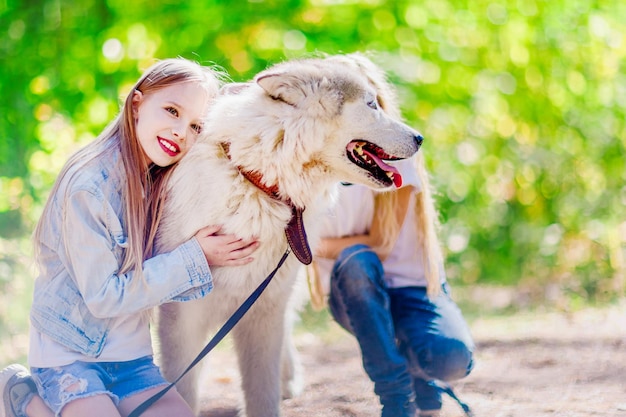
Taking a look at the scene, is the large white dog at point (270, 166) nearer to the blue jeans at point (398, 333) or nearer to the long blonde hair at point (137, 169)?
the long blonde hair at point (137, 169)

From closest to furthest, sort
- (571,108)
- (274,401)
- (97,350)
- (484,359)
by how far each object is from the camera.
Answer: (97,350), (274,401), (484,359), (571,108)

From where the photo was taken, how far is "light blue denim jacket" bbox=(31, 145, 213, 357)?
8.02 ft

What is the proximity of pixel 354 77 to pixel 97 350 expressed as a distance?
1.33m

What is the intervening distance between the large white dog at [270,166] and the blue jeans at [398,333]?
432mm

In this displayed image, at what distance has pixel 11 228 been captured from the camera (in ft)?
17.9

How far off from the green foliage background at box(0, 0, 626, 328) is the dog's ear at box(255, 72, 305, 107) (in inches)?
104

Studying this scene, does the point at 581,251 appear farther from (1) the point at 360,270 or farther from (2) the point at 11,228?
(2) the point at 11,228

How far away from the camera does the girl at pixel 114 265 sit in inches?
96.6

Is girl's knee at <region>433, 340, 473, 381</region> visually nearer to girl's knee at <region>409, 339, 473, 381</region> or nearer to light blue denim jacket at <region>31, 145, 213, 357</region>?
girl's knee at <region>409, 339, 473, 381</region>

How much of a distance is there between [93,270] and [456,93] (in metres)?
4.52

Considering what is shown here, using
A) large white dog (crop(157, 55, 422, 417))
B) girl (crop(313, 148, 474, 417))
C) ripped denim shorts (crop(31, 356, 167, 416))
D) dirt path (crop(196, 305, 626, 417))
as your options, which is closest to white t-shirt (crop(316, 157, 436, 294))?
girl (crop(313, 148, 474, 417))

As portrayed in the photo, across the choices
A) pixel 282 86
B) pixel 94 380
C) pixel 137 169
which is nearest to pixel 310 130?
pixel 282 86

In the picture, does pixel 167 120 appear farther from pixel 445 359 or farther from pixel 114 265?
pixel 445 359

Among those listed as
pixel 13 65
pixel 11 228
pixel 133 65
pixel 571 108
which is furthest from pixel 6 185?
pixel 571 108
